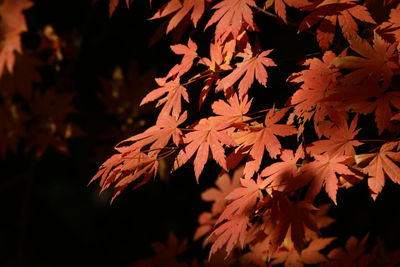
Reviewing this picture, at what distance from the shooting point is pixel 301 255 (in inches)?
70.5

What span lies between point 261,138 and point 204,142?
0.15m

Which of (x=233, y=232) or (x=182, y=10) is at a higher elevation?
(x=182, y=10)

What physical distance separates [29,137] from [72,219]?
0.85 meters

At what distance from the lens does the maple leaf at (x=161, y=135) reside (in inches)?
53.9

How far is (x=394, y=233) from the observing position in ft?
8.74

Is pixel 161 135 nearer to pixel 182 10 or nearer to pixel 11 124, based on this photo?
pixel 182 10

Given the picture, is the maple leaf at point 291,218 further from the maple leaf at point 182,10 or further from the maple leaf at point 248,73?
the maple leaf at point 182,10

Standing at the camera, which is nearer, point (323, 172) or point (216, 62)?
point (323, 172)

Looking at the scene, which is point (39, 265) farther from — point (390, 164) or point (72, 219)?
point (390, 164)

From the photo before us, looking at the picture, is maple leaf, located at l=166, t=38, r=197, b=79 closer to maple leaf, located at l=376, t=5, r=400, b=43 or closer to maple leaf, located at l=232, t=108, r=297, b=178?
maple leaf, located at l=232, t=108, r=297, b=178

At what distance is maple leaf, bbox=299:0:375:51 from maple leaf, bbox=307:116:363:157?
221 mm

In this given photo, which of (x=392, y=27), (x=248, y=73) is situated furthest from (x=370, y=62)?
(x=248, y=73)

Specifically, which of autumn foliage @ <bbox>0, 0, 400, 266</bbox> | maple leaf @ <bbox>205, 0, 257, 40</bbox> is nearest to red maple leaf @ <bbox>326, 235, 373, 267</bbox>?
autumn foliage @ <bbox>0, 0, 400, 266</bbox>

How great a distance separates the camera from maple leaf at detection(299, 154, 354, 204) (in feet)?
3.98
